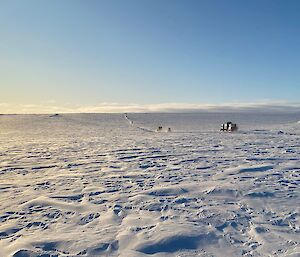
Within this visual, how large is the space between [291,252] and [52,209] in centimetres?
480

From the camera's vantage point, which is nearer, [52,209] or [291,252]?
[291,252]

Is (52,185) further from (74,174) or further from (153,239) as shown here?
(153,239)

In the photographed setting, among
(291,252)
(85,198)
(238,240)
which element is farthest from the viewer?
(85,198)

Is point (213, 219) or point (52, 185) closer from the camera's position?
point (213, 219)

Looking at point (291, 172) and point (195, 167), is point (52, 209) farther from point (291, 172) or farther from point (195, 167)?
point (291, 172)

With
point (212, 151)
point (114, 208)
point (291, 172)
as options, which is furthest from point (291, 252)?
point (212, 151)

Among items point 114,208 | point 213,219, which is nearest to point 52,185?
point 114,208

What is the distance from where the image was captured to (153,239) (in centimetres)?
503

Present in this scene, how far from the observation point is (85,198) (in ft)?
24.0

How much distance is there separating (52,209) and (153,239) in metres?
2.70

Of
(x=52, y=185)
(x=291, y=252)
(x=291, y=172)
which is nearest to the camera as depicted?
(x=291, y=252)

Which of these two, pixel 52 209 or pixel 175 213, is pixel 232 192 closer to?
pixel 175 213

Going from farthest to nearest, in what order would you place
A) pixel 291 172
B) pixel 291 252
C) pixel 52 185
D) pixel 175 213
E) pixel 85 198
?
pixel 291 172
pixel 52 185
pixel 85 198
pixel 175 213
pixel 291 252

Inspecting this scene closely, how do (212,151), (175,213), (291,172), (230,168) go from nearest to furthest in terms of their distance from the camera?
1. (175,213)
2. (291,172)
3. (230,168)
4. (212,151)
